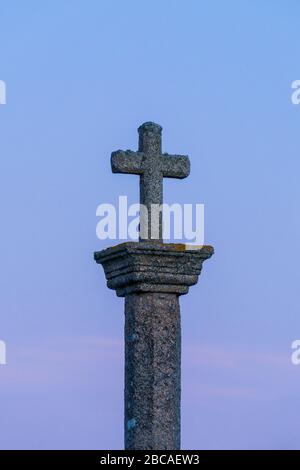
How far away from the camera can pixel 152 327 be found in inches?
1190

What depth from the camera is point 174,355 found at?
1194 inches

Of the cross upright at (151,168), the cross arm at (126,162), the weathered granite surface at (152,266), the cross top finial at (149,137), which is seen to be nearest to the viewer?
the weathered granite surface at (152,266)

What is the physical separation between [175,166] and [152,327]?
74.3 inches

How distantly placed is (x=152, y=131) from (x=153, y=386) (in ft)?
9.31

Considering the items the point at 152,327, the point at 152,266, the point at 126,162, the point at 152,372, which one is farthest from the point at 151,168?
the point at 152,372

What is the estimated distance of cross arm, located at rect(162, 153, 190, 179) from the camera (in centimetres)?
3086

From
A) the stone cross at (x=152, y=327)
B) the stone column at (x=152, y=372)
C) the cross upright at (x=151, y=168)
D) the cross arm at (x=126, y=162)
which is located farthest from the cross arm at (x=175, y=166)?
the stone column at (x=152, y=372)

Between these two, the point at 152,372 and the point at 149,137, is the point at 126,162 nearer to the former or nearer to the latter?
the point at 149,137

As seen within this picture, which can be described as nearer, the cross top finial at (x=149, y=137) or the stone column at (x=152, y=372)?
the stone column at (x=152, y=372)

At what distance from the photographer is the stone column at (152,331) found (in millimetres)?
30031

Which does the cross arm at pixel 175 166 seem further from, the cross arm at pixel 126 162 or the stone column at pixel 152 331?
the stone column at pixel 152 331

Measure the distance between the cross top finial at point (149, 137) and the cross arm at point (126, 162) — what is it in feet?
0.58
